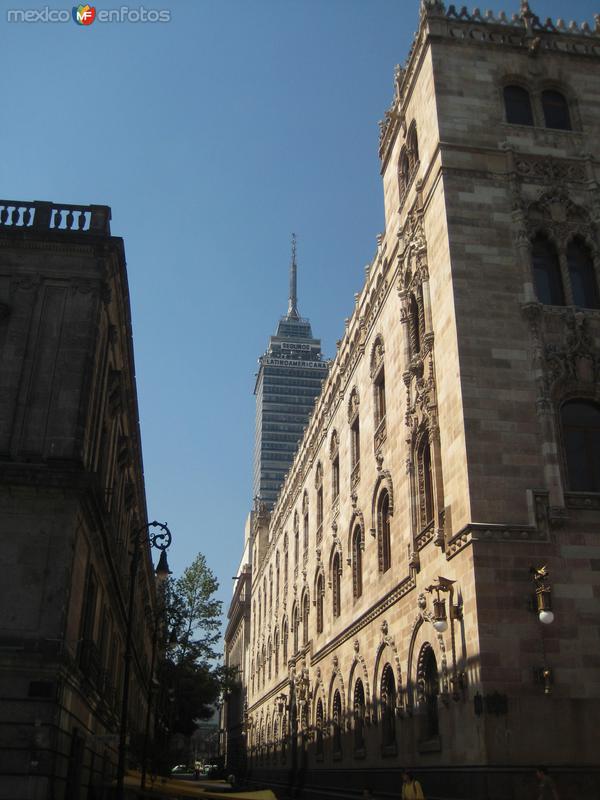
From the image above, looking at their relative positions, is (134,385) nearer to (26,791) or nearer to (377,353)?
(377,353)

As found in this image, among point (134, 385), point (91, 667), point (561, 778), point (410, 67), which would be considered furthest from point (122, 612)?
point (410, 67)

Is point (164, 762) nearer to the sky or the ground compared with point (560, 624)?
nearer to the ground

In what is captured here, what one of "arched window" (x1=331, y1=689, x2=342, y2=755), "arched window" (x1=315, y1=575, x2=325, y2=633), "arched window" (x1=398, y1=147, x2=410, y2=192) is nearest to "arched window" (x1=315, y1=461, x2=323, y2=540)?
"arched window" (x1=315, y1=575, x2=325, y2=633)

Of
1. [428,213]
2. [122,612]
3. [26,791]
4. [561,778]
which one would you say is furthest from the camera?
[122,612]

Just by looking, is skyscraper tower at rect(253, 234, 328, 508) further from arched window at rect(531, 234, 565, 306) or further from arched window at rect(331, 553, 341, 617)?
arched window at rect(531, 234, 565, 306)

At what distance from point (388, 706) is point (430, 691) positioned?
14.5ft

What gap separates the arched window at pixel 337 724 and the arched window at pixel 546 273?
1904cm

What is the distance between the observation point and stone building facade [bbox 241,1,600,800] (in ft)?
60.0

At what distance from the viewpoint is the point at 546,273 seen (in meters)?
24.1

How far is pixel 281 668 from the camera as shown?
52.3 meters

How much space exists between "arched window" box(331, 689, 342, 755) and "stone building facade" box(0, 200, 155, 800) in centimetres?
1141

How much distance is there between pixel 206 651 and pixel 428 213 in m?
38.6

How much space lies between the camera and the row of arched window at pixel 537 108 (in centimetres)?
2669

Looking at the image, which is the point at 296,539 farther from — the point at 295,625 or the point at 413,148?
the point at 413,148
